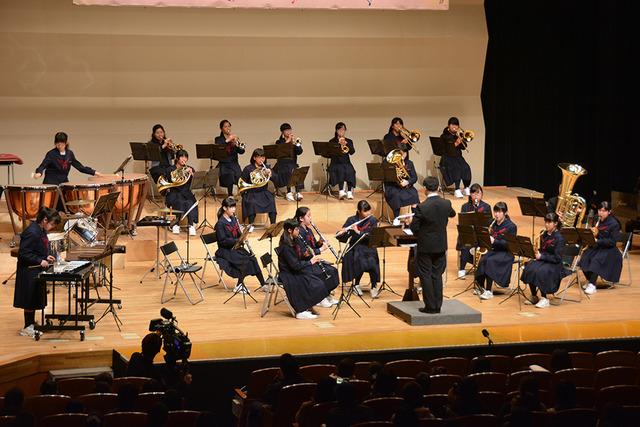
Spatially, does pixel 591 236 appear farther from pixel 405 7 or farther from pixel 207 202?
pixel 207 202

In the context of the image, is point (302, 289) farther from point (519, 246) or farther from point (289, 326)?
point (519, 246)

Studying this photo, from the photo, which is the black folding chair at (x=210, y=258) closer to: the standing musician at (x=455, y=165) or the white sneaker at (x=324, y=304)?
the white sneaker at (x=324, y=304)

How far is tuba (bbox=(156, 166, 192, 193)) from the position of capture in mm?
14383

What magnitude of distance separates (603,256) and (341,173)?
4951 mm

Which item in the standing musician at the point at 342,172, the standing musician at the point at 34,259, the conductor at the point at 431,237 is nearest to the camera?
the standing musician at the point at 34,259

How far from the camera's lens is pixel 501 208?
12.2 meters

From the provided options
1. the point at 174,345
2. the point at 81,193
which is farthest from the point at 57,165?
the point at 174,345

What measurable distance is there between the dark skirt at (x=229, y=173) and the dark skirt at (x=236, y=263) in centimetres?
410

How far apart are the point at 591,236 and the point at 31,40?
9381mm

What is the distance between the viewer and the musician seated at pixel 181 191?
14.4m

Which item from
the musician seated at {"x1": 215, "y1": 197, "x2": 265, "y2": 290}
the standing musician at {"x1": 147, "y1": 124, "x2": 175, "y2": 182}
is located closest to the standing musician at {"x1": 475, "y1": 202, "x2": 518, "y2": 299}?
the musician seated at {"x1": 215, "y1": 197, "x2": 265, "y2": 290}

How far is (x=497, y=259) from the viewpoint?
12.0m

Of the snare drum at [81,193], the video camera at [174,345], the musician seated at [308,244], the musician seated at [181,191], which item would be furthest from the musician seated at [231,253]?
the video camera at [174,345]

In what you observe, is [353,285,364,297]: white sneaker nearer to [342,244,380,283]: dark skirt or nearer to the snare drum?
[342,244,380,283]: dark skirt
